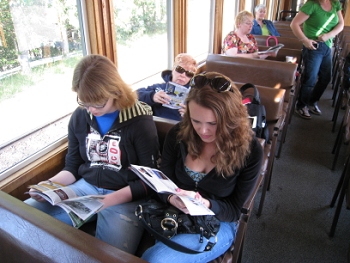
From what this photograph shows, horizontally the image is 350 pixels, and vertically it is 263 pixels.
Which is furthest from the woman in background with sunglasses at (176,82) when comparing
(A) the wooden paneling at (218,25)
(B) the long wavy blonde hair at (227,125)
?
(A) the wooden paneling at (218,25)

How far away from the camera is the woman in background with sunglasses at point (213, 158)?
3.86ft

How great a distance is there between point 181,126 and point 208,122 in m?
0.19

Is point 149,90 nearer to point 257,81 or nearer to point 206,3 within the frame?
point 257,81

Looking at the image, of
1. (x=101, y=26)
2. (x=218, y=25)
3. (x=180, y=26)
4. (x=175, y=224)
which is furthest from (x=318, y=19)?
(x=175, y=224)

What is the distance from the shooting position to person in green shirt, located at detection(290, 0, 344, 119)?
10.5 feet

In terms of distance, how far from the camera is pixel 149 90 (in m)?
2.14

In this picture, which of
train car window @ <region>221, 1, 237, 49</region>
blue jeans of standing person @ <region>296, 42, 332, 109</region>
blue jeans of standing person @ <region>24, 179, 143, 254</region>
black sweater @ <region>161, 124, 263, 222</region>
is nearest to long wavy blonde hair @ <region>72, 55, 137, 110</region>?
black sweater @ <region>161, 124, 263, 222</region>

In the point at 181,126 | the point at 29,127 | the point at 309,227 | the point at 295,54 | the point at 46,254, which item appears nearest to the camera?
the point at 46,254

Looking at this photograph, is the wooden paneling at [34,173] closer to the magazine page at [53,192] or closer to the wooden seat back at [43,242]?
the magazine page at [53,192]

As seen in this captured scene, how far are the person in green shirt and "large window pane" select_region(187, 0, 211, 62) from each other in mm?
1106

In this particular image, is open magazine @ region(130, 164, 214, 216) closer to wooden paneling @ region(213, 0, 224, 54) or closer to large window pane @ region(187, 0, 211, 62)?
large window pane @ region(187, 0, 211, 62)

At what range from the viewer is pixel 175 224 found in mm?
1221

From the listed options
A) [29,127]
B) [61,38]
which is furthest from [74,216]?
[61,38]

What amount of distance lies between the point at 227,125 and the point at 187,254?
1.78 feet
